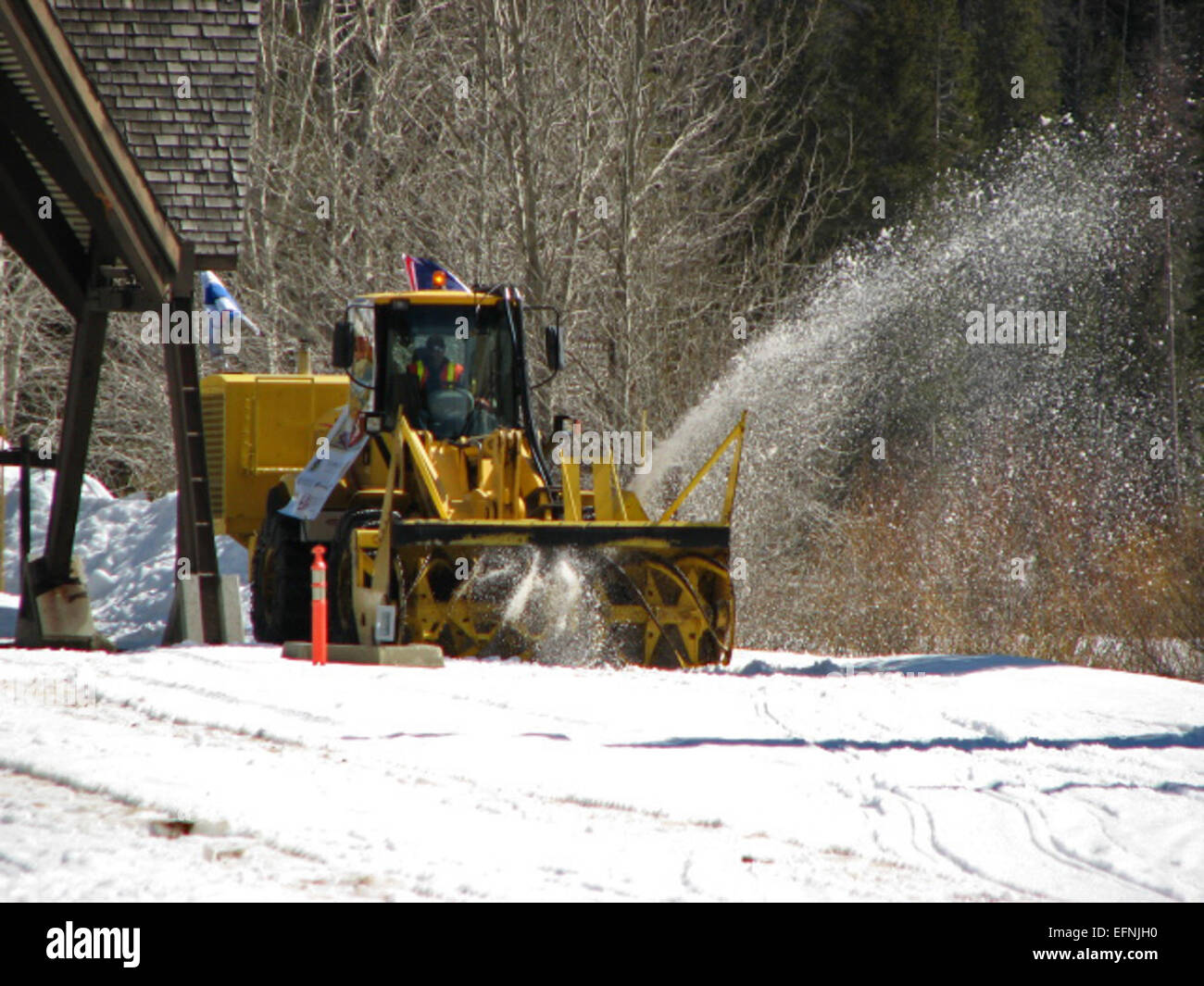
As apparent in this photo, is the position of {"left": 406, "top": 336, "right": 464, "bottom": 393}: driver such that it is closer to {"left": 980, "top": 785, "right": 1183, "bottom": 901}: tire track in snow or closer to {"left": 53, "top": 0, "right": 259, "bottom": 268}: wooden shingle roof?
{"left": 53, "top": 0, "right": 259, "bottom": 268}: wooden shingle roof

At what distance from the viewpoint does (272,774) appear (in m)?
6.90

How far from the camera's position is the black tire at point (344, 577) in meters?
12.5

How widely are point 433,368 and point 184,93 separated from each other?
3613 mm

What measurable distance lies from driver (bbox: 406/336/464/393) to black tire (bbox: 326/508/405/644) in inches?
47.8

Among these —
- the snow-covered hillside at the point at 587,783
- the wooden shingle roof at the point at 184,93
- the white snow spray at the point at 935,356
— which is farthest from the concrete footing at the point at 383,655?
the white snow spray at the point at 935,356

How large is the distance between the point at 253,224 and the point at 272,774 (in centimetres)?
2188

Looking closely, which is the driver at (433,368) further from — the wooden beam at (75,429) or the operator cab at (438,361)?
the wooden beam at (75,429)

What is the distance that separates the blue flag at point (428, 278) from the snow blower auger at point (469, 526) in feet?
0.31

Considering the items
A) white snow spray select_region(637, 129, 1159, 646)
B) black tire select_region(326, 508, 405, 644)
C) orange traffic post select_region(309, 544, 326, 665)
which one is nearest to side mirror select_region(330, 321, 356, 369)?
black tire select_region(326, 508, 405, 644)

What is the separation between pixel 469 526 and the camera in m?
11.6

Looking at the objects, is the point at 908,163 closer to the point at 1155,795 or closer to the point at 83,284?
the point at 83,284

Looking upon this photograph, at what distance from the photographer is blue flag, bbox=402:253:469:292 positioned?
46.1ft

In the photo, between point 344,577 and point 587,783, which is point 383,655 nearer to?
point 344,577
